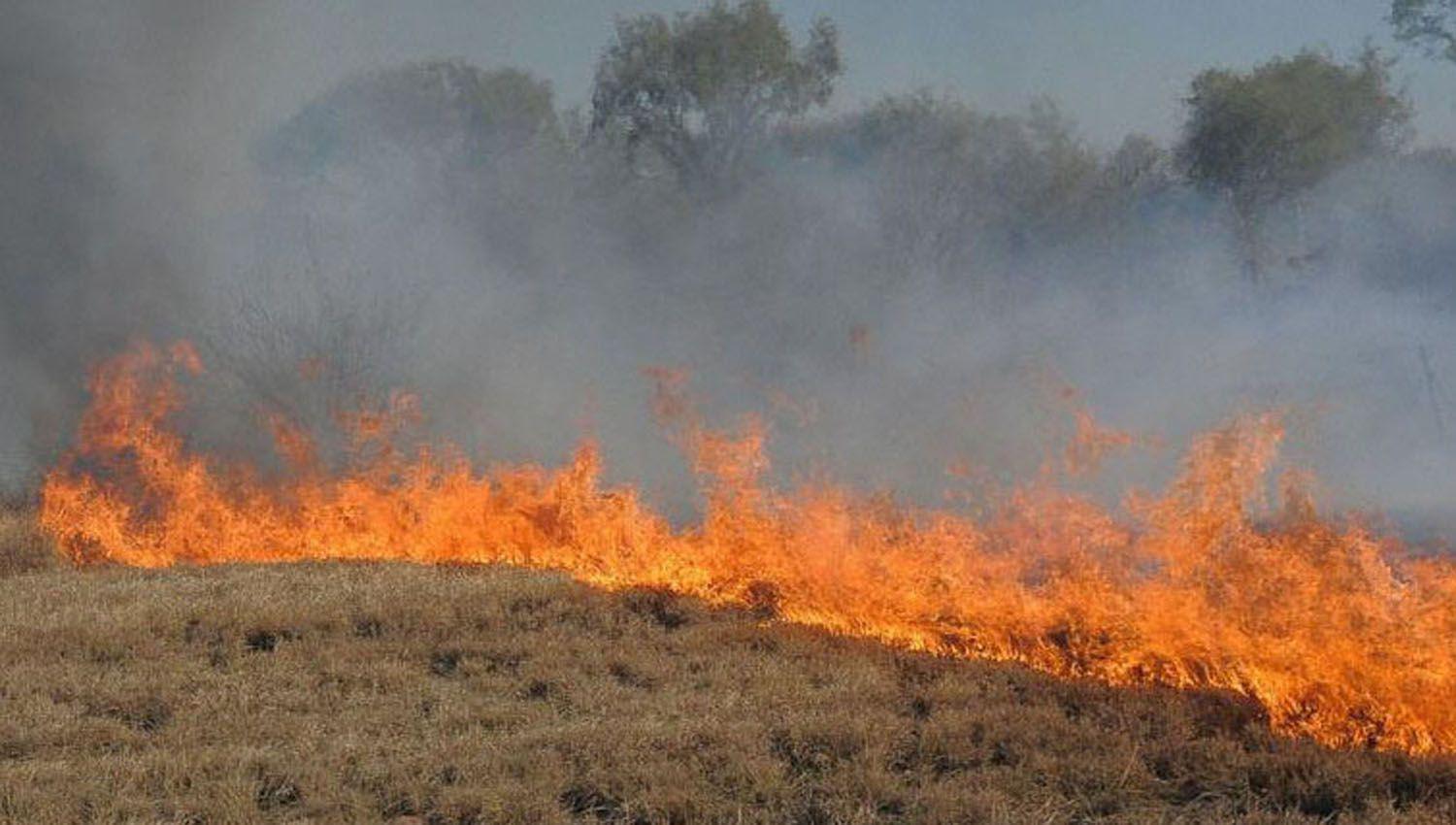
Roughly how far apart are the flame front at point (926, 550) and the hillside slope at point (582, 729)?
699mm

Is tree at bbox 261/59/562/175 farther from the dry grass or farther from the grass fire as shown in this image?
the dry grass

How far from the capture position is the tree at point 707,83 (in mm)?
40031

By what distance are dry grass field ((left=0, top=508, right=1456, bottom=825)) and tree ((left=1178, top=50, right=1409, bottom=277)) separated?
3082 centimetres

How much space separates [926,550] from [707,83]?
97.9 feet

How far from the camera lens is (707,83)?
39781mm

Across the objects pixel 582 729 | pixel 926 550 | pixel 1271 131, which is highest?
pixel 1271 131

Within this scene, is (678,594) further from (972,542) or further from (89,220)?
(89,220)

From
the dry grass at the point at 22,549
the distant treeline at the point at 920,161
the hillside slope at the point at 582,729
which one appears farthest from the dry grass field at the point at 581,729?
the distant treeline at the point at 920,161

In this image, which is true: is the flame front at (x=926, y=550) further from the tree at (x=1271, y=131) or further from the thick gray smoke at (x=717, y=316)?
the tree at (x=1271, y=131)

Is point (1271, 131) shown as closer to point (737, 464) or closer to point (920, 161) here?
point (920, 161)

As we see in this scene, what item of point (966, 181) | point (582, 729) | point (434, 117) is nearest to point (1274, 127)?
point (966, 181)

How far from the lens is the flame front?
8.16m

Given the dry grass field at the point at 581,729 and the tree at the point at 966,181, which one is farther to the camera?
the tree at the point at 966,181

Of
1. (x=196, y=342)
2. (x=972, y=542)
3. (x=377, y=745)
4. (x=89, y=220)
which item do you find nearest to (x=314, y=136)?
(x=89, y=220)
